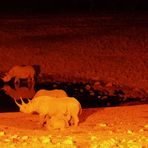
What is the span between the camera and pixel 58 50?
1956 centimetres

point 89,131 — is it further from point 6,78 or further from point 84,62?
point 84,62

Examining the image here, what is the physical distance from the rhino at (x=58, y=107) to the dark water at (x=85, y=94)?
108 inches

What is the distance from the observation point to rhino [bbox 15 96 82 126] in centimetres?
977

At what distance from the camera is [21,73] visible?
1562 centimetres

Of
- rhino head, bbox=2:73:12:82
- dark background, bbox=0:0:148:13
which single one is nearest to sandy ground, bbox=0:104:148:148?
rhino head, bbox=2:73:12:82

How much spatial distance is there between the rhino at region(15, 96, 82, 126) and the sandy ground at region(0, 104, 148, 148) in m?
0.28

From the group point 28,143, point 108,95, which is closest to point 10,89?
point 108,95

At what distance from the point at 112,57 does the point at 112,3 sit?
21.6 meters

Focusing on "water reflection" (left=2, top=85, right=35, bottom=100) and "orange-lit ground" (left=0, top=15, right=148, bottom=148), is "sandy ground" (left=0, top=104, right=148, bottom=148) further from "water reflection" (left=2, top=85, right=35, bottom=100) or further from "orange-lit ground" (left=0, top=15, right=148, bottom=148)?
"water reflection" (left=2, top=85, right=35, bottom=100)

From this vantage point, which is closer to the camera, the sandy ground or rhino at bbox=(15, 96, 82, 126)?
the sandy ground

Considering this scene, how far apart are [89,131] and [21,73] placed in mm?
7507

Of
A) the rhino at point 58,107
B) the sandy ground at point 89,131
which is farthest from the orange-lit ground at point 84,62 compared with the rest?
the rhino at point 58,107

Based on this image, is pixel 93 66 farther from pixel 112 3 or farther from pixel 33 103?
pixel 112 3

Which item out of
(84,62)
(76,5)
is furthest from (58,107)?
(76,5)
